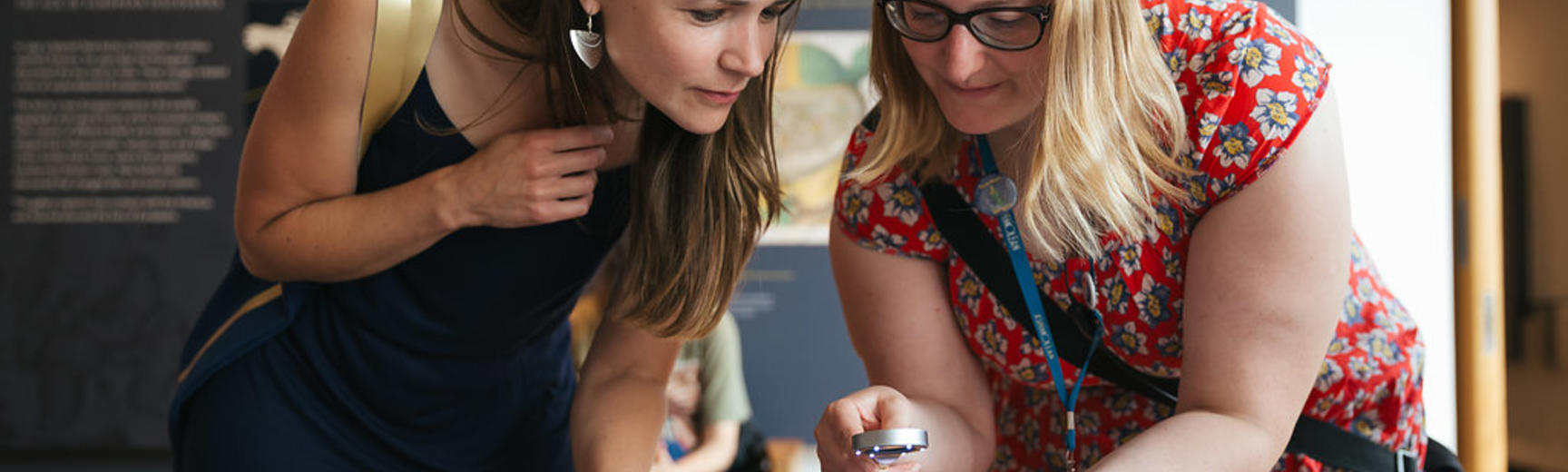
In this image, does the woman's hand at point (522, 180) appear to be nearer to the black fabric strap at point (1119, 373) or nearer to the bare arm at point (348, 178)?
the bare arm at point (348, 178)

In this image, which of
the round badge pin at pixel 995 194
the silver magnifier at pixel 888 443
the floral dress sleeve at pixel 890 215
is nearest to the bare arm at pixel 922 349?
the floral dress sleeve at pixel 890 215

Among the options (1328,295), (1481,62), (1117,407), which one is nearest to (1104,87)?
(1328,295)

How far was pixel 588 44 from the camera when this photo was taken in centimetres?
137

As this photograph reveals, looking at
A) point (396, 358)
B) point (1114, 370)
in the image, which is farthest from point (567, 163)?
point (1114, 370)

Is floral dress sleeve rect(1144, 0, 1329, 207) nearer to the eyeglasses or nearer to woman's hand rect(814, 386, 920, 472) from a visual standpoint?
the eyeglasses

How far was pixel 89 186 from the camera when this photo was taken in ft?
13.1

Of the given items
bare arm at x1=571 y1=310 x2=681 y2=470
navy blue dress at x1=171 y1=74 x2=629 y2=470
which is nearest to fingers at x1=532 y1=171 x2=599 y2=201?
navy blue dress at x1=171 y1=74 x2=629 y2=470

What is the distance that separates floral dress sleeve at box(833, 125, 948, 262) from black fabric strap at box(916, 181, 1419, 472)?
3.0 inches

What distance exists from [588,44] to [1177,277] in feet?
2.32

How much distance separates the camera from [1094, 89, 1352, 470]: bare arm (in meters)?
1.36

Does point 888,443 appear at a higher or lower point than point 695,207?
lower

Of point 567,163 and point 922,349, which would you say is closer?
point 567,163

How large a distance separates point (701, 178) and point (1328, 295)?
709mm

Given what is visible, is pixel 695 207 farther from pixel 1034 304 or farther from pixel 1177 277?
pixel 1177 277
